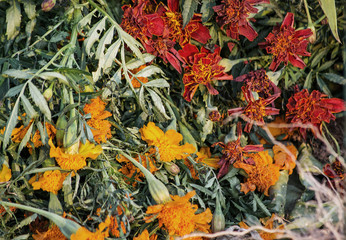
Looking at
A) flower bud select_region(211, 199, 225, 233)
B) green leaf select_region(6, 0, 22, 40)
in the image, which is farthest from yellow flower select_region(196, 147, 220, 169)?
green leaf select_region(6, 0, 22, 40)

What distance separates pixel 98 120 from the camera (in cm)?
75

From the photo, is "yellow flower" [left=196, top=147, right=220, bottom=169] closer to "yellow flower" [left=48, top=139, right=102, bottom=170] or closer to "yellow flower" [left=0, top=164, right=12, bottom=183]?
"yellow flower" [left=48, top=139, right=102, bottom=170]

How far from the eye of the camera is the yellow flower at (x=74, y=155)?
68cm

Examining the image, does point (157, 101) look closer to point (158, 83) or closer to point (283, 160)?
point (158, 83)

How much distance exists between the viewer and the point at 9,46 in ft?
2.67

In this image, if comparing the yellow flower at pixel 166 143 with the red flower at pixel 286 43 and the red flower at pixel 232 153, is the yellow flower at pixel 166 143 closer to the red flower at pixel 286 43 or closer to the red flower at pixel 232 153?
the red flower at pixel 232 153

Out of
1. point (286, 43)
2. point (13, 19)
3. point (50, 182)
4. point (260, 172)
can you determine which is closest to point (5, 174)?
point (50, 182)

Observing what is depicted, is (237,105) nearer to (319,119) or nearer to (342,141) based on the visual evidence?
(319,119)

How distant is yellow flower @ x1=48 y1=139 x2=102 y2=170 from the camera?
676mm

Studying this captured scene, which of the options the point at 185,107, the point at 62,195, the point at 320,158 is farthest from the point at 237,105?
the point at 62,195

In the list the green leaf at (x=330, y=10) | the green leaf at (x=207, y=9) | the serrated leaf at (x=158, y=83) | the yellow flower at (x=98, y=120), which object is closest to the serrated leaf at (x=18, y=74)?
the yellow flower at (x=98, y=120)

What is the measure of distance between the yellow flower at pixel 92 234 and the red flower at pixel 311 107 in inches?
19.5

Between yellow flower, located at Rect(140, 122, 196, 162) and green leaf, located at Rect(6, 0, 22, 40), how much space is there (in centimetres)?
35

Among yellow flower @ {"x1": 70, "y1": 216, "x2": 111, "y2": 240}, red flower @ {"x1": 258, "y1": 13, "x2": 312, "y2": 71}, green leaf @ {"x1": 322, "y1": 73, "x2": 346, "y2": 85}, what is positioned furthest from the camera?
green leaf @ {"x1": 322, "y1": 73, "x2": 346, "y2": 85}
